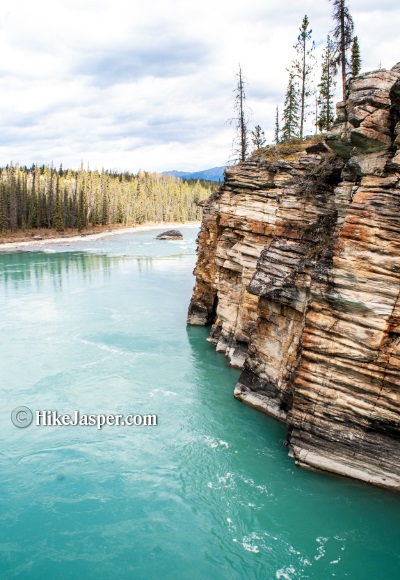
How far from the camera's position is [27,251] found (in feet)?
254

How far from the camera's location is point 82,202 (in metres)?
110

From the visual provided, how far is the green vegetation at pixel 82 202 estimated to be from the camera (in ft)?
329

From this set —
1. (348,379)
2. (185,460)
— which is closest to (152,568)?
(185,460)

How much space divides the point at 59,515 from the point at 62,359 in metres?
13.1

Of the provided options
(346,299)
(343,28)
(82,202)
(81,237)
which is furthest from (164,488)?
(82,202)

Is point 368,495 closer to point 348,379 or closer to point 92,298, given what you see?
point 348,379

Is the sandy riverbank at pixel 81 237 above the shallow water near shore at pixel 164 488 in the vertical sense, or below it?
above

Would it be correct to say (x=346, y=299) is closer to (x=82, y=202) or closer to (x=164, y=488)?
(x=164, y=488)

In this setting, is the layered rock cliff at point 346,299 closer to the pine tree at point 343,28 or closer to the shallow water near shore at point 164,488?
the shallow water near shore at point 164,488

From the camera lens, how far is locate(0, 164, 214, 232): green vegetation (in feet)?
329

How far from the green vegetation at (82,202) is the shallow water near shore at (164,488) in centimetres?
7837

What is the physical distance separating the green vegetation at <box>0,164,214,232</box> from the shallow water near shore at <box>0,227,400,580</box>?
257 ft

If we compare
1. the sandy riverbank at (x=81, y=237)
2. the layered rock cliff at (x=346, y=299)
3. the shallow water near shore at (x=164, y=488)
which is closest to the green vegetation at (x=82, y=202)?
the sandy riverbank at (x=81, y=237)

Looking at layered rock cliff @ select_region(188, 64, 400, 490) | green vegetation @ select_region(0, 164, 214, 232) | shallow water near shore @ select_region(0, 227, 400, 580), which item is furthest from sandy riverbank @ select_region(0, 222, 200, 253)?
layered rock cliff @ select_region(188, 64, 400, 490)
